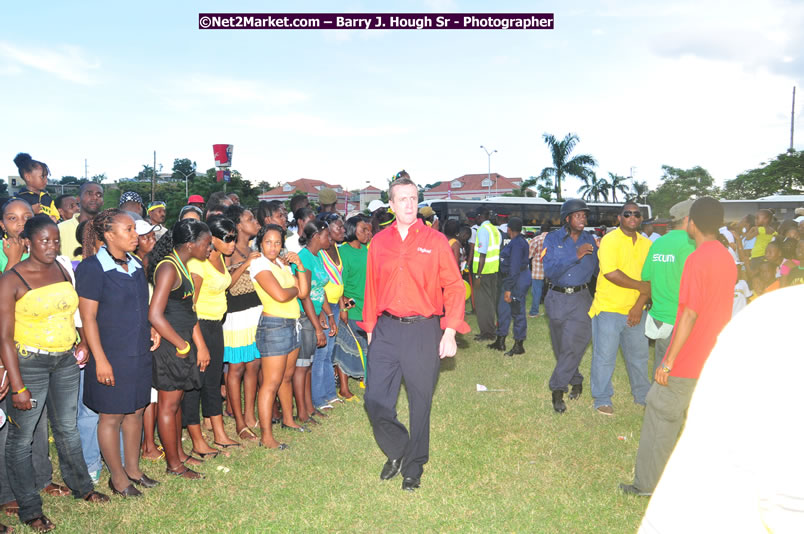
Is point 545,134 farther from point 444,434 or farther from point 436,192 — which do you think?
point 436,192

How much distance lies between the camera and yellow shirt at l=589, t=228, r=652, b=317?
6.27 metres

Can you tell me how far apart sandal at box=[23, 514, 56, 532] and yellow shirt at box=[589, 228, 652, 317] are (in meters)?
5.50

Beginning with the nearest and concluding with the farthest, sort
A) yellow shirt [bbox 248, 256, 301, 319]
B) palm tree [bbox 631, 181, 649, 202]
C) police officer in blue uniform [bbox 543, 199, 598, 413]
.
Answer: yellow shirt [bbox 248, 256, 301, 319] → police officer in blue uniform [bbox 543, 199, 598, 413] → palm tree [bbox 631, 181, 649, 202]

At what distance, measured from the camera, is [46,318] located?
13.0ft

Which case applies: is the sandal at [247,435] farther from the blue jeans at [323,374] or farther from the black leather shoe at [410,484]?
the black leather shoe at [410,484]

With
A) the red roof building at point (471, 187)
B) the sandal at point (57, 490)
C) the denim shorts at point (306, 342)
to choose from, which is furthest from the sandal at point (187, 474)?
the red roof building at point (471, 187)

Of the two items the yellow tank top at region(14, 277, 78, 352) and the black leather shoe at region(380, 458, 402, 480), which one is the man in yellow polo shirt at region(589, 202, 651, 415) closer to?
the black leather shoe at region(380, 458, 402, 480)

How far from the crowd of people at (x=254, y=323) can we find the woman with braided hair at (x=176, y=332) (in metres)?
0.01

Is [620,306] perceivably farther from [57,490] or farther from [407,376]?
[57,490]

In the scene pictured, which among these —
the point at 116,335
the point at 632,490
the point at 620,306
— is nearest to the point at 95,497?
the point at 116,335

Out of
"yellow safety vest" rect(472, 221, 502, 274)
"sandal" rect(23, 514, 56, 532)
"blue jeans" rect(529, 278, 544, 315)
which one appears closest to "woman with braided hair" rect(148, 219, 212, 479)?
"sandal" rect(23, 514, 56, 532)

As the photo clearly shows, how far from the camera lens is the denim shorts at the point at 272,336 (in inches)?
215

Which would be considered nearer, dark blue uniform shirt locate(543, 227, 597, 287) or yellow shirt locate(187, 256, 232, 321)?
yellow shirt locate(187, 256, 232, 321)

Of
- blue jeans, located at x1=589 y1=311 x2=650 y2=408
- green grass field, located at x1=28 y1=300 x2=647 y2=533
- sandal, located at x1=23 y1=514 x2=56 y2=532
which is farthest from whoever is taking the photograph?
blue jeans, located at x1=589 y1=311 x2=650 y2=408
